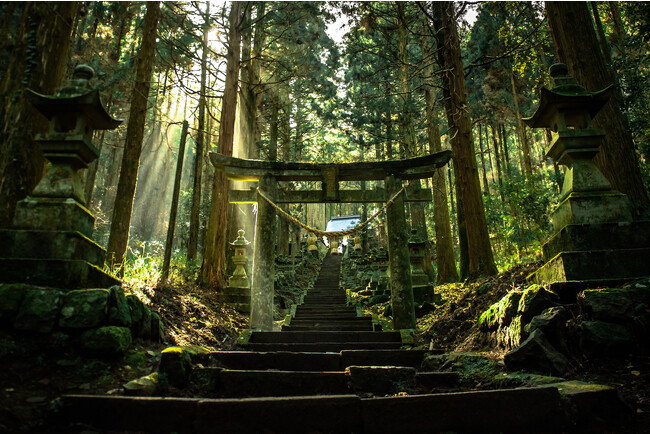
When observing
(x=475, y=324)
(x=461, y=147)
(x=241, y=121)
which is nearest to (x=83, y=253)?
(x=475, y=324)

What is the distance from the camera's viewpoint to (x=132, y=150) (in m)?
6.95

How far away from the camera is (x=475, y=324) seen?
4867 millimetres

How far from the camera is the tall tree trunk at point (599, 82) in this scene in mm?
4523

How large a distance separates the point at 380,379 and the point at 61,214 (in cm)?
362

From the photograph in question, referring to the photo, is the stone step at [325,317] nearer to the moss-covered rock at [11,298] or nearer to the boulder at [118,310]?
the boulder at [118,310]

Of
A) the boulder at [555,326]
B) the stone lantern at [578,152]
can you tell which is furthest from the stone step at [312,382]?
the stone lantern at [578,152]

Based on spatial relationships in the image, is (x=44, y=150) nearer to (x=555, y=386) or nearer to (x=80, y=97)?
(x=80, y=97)

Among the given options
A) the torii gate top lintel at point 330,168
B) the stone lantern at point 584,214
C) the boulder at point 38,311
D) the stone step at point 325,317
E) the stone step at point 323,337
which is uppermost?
the torii gate top lintel at point 330,168

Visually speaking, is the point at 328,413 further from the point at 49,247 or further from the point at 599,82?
the point at 599,82

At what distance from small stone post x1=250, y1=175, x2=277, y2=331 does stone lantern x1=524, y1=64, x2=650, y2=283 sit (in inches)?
170

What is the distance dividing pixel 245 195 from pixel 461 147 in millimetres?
5125

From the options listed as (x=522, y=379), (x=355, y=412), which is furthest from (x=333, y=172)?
(x=355, y=412)

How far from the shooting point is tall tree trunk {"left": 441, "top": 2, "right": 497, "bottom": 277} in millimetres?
7691

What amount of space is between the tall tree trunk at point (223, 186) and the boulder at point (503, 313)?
6.60 m
